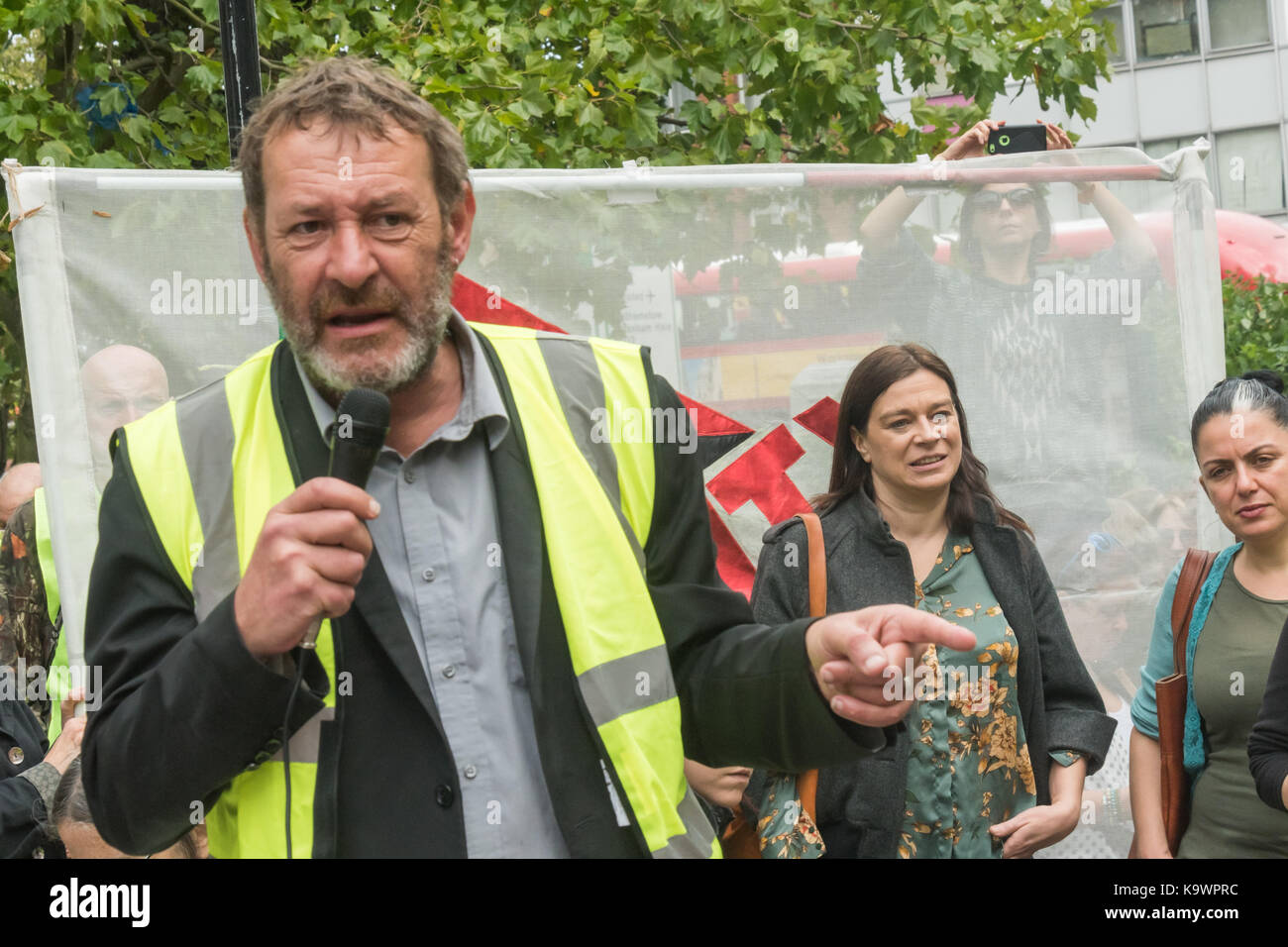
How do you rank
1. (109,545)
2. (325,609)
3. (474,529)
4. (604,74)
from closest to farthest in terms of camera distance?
(325,609), (109,545), (474,529), (604,74)

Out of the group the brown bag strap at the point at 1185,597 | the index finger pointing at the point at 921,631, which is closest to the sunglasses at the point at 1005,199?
the brown bag strap at the point at 1185,597

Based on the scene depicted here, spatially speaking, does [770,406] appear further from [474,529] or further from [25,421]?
[25,421]

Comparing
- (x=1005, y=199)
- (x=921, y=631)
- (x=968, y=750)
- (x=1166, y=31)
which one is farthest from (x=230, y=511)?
(x=1166, y=31)

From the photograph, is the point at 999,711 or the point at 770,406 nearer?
the point at 999,711

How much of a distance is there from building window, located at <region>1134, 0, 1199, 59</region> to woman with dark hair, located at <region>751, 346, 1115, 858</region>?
30.5m

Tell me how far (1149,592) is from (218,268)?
296 centimetres

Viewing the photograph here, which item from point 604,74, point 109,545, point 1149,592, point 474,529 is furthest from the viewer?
point 604,74

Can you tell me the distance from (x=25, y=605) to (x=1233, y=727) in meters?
3.49

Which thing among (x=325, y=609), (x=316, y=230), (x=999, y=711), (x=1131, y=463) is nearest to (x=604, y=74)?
(x=1131, y=463)

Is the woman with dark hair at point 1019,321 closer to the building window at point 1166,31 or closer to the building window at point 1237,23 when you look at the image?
Answer: the building window at point 1166,31

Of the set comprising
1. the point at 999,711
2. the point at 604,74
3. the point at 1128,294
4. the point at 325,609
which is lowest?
the point at 999,711

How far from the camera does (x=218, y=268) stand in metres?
4.21

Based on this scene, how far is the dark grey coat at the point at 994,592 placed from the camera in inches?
143

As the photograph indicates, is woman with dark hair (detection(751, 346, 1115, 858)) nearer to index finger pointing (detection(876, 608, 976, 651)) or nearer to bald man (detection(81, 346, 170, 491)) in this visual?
index finger pointing (detection(876, 608, 976, 651))
